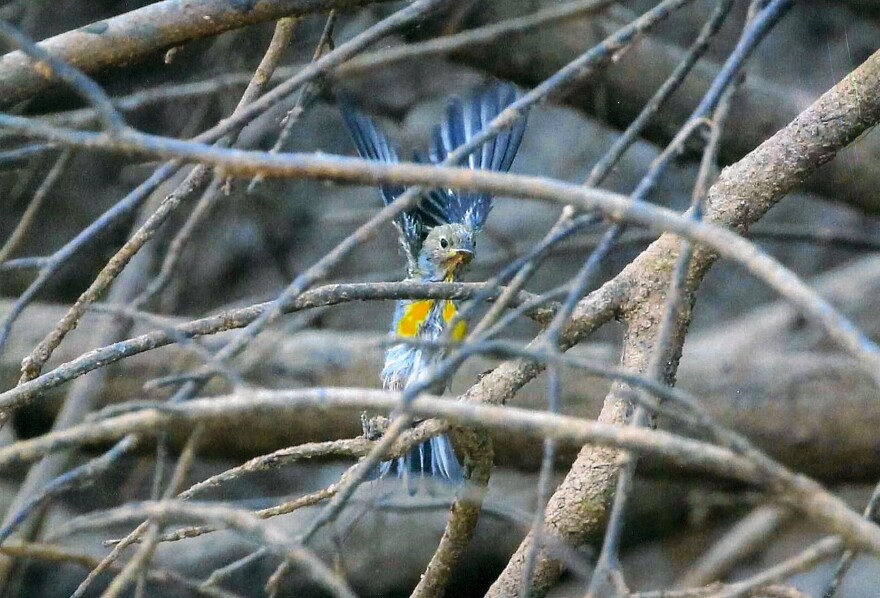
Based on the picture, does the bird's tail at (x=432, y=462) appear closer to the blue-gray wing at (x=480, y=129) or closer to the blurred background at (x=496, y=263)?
the blurred background at (x=496, y=263)

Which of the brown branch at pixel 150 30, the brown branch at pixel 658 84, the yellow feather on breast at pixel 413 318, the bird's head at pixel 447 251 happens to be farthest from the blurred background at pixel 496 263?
the brown branch at pixel 150 30

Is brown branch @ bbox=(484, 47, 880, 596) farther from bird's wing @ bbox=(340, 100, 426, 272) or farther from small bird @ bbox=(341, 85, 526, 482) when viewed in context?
bird's wing @ bbox=(340, 100, 426, 272)

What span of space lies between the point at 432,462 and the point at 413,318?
1.05 meters

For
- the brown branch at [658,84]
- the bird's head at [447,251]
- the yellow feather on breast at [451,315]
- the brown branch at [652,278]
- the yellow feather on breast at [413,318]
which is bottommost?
the brown branch at [652,278]

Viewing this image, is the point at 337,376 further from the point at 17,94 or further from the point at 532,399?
the point at 17,94

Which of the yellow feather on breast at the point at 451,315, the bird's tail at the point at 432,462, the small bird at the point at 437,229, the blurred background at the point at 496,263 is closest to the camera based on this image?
the bird's tail at the point at 432,462

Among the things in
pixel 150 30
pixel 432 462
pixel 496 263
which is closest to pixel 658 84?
pixel 496 263

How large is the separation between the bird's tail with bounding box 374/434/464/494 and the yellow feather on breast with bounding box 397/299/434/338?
80 cm

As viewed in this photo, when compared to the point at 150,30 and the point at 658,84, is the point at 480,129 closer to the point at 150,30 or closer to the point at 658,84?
the point at 658,84

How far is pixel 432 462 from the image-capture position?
3.85 meters

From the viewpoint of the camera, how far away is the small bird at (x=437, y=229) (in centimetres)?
394

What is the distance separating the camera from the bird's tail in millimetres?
3732

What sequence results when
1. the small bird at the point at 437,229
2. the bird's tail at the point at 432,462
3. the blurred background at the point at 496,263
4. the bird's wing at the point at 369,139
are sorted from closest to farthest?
the bird's tail at the point at 432,462, the small bird at the point at 437,229, the bird's wing at the point at 369,139, the blurred background at the point at 496,263

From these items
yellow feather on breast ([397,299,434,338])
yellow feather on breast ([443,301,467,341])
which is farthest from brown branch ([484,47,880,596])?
yellow feather on breast ([397,299,434,338])
